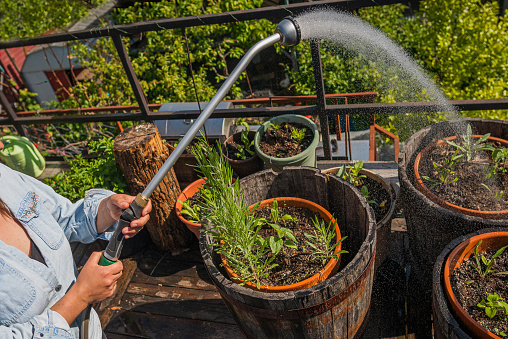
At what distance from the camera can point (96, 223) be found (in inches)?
68.3

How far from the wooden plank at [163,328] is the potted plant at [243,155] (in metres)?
1.19

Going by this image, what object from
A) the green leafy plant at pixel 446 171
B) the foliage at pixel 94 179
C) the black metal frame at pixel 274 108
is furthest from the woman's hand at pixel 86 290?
the black metal frame at pixel 274 108

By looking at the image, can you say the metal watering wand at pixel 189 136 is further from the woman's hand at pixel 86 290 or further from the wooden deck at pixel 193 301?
the wooden deck at pixel 193 301

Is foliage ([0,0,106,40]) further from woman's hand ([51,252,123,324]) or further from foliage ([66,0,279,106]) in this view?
woman's hand ([51,252,123,324])

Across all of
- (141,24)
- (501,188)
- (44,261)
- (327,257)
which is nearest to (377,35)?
(501,188)

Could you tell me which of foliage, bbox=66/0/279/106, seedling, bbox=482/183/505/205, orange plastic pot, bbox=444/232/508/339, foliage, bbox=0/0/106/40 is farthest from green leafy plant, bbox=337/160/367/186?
foliage, bbox=0/0/106/40

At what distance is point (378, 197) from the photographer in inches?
90.2

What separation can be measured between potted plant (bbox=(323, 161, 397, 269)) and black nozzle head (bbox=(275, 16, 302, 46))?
0.91 metres

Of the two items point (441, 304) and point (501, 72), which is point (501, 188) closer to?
point (441, 304)

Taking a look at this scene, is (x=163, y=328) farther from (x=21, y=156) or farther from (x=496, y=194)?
(x=21, y=156)

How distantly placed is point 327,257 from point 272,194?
23.5 inches

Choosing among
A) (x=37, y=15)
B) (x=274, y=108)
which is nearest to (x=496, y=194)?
(x=274, y=108)

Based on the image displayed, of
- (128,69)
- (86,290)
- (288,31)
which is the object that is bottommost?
(86,290)

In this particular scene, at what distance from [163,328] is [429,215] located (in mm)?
1756
